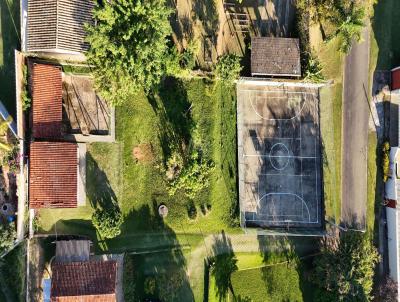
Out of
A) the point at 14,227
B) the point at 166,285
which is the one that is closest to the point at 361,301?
the point at 166,285

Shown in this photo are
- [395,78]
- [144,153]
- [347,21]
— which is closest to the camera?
[347,21]

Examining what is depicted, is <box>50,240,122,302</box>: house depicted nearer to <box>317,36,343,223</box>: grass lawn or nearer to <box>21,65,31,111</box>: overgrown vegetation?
<box>21,65,31,111</box>: overgrown vegetation

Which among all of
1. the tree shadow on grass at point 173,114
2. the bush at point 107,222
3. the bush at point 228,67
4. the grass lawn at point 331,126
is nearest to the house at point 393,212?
the grass lawn at point 331,126

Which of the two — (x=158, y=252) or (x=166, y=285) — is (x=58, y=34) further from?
(x=166, y=285)

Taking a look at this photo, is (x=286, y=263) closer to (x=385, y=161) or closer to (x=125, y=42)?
(x=385, y=161)

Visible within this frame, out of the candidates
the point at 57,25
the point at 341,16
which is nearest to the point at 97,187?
the point at 57,25

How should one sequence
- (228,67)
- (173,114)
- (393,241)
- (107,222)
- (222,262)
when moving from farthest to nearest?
(393,241)
(222,262)
(173,114)
(228,67)
(107,222)
